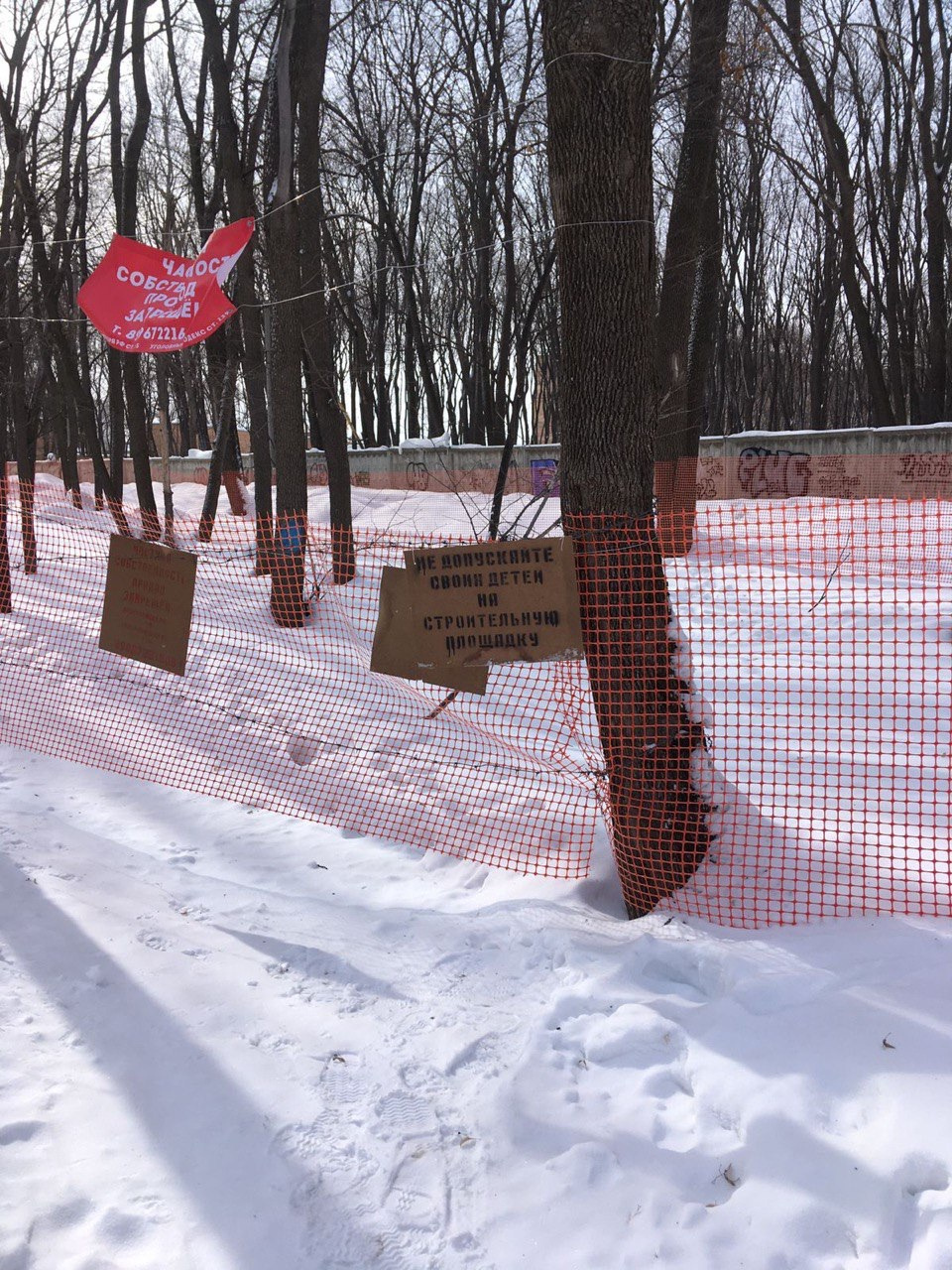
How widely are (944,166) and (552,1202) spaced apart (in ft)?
82.4

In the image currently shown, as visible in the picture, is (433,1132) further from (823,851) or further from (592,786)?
(592,786)

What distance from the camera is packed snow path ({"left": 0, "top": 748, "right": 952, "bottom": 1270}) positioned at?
2.35 meters

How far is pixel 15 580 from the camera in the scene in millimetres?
12375

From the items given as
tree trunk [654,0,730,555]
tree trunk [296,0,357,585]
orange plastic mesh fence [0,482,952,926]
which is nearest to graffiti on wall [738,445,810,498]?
tree trunk [654,0,730,555]

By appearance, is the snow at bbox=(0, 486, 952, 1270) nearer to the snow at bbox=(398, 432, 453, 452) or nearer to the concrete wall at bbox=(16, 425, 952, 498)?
the concrete wall at bbox=(16, 425, 952, 498)

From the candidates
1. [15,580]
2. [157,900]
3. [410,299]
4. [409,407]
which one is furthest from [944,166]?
[157,900]

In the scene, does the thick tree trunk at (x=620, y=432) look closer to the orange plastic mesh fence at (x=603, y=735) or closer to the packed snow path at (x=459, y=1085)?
the orange plastic mesh fence at (x=603, y=735)

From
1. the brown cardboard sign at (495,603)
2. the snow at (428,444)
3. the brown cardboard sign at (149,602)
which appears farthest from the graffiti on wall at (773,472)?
the brown cardboard sign at (495,603)

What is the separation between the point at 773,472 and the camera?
24.4 metres

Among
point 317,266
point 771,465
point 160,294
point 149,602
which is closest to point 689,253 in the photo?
point 317,266

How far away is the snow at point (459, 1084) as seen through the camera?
2352 mm

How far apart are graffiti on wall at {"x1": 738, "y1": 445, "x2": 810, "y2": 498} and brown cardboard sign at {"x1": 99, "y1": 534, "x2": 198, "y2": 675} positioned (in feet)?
67.8

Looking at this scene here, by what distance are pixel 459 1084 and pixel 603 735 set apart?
1579 millimetres

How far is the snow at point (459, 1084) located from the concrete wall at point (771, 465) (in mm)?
17944
